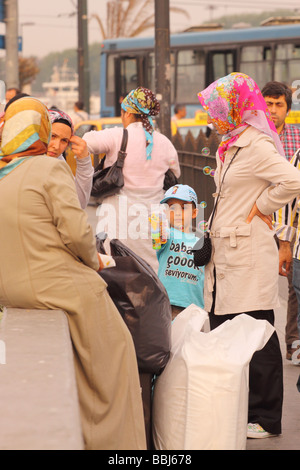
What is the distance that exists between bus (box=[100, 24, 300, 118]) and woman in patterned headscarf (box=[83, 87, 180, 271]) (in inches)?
679

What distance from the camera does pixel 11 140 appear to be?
3252 millimetres

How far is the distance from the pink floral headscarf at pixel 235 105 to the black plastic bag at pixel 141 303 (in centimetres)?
116

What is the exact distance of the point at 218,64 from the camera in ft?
79.7

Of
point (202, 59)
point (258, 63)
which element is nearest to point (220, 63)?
point (202, 59)

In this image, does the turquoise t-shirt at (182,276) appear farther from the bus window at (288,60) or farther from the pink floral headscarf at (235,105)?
the bus window at (288,60)

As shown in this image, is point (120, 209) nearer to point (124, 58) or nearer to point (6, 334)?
point (6, 334)

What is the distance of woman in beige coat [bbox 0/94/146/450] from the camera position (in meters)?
3.07

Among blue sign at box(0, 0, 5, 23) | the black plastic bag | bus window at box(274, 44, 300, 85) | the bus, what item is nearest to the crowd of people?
the black plastic bag

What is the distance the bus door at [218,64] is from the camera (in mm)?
24188

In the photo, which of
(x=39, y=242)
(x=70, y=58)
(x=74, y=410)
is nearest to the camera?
(x=74, y=410)

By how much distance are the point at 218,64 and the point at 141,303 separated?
836 inches

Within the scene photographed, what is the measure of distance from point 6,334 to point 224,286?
2.04 meters

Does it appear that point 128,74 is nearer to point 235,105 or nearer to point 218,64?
point 218,64
